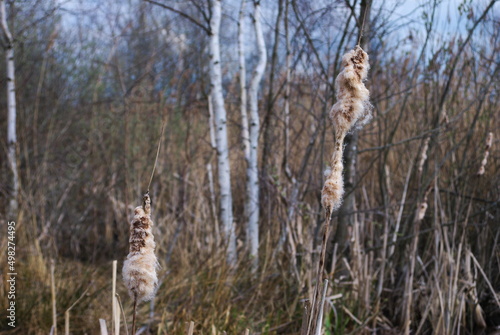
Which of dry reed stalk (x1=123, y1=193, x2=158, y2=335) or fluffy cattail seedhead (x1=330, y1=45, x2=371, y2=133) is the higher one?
fluffy cattail seedhead (x1=330, y1=45, x2=371, y2=133)

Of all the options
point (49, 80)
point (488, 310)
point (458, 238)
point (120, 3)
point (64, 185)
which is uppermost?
point (120, 3)

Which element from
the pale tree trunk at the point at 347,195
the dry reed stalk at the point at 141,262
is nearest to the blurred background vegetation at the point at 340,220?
the pale tree trunk at the point at 347,195

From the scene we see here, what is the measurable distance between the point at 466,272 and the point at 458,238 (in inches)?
13.7

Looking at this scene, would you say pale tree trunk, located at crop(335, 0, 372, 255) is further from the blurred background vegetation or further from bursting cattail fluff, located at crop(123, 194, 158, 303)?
bursting cattail fluff, located at crop(123, 194, 158, 303)

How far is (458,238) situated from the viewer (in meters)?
3.29

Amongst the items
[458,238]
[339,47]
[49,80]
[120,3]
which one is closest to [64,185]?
[49,80]

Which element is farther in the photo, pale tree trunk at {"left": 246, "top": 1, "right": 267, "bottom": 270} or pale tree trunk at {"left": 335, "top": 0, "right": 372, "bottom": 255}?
pale tree trunk at {"left": 246, "top": 1, "right": 267, "bottom": 270}

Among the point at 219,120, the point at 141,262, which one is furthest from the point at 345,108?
the point at 219,120

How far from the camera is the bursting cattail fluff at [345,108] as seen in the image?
0.90 m

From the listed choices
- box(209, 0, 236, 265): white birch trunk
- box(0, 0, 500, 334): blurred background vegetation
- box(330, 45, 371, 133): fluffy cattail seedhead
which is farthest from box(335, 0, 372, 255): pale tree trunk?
box(330, 45, 371, 133): fluffy cattail seedhead

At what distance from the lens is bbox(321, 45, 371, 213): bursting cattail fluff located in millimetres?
904

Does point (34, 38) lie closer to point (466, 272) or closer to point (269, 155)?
point (269, 155)

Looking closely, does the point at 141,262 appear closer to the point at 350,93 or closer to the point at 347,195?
the point at 350,93

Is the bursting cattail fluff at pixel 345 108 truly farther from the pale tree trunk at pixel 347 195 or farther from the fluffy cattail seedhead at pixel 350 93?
the pale tree trunk at pixel 347 195
